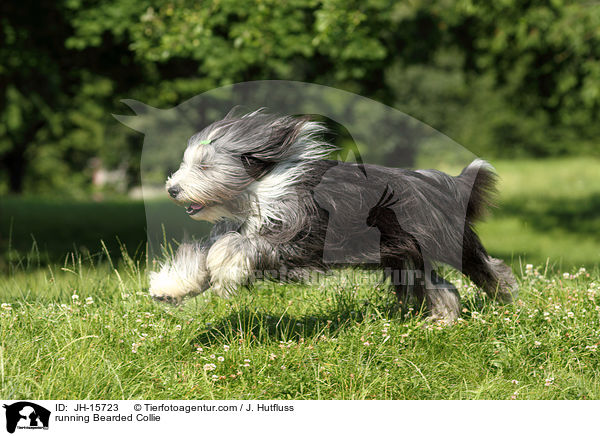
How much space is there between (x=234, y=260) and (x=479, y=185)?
1817 mm

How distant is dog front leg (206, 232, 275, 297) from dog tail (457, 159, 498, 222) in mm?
1519

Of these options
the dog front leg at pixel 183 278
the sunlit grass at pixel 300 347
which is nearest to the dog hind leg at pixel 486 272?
the sunlit grass at pixel 300 347

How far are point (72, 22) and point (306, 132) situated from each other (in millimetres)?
6391

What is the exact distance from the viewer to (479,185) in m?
4.21

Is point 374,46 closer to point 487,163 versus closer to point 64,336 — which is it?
point 487,163

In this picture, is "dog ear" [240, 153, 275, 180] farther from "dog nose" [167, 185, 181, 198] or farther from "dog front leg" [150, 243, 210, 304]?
"dog front leg" [150, 243, 210, 304]

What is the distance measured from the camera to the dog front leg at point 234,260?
3.33 m

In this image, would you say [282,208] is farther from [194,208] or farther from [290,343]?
[290,343]

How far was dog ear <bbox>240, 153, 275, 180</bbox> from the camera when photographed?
3.44 m

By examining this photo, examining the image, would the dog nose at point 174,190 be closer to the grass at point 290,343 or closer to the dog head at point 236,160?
the dog head at point 236,160
